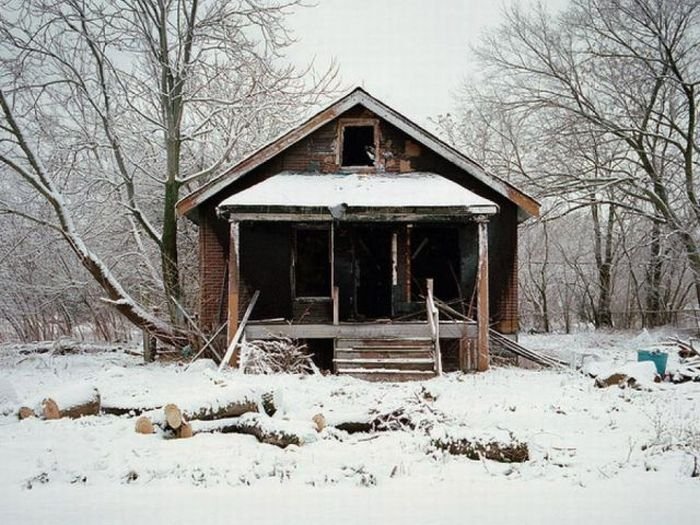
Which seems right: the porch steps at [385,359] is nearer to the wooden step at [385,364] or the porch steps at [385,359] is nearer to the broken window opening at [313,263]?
the wooden step at [385,364]

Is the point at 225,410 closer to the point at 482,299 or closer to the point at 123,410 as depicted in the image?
the point at 123,410

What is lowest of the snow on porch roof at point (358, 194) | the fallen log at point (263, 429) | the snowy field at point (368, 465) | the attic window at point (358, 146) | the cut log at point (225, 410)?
the snowy field at point (368, 465)

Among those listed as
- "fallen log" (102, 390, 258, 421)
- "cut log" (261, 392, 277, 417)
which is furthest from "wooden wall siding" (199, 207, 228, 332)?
"cut log" (261, 392, 277, 417)

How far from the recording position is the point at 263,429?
7422 mm

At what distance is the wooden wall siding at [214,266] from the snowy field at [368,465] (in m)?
5.49

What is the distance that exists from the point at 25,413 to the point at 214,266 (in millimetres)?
7859

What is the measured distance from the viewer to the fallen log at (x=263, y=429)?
23.7ft

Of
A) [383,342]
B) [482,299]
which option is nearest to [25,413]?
[383,342]

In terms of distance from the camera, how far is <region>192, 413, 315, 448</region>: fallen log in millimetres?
7230

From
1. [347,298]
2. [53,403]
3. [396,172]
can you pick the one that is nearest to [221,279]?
[347,298]

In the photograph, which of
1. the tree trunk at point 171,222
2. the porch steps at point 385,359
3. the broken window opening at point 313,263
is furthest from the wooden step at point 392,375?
the tree trunk at point 171,222

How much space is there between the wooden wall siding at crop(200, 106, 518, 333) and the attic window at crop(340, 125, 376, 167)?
49 cm

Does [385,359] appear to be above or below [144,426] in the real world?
above

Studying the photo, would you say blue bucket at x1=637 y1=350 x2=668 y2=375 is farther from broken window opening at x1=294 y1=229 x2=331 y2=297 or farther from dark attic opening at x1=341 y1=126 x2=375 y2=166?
dark attic opening at x1=341 y1=126 x2=375 y2=166
